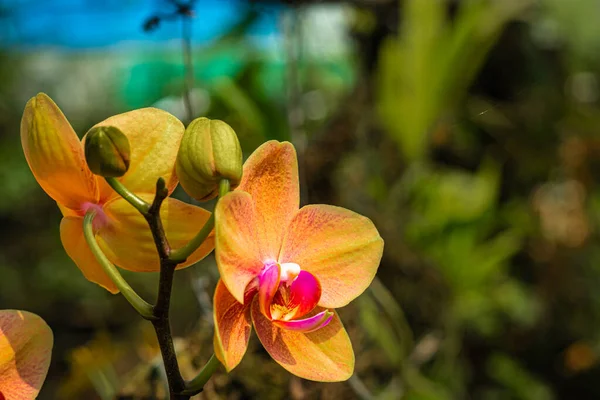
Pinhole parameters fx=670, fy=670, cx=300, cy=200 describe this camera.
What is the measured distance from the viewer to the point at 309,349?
0.98 ft

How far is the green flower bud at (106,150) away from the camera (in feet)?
0.80

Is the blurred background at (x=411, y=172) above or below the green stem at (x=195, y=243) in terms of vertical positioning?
below

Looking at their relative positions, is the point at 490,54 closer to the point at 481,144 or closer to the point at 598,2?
the point at 481,144

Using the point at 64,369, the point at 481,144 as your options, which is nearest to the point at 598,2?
the point at 481,144

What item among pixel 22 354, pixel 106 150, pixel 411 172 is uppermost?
pixel 106 150

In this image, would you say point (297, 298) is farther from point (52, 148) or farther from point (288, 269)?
point (52, 148)

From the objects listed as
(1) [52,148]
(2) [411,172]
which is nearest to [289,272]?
(1) [52,148]

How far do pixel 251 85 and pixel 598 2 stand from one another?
1521 millimetres

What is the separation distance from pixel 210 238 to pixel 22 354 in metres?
0.10

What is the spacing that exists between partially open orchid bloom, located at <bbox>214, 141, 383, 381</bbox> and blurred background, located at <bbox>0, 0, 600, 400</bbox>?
0.21 meters

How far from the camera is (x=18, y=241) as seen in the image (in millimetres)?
2639

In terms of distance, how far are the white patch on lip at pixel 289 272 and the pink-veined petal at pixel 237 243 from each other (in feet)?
0.04

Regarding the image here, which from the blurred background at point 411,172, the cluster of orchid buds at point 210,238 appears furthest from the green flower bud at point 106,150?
the blurred background at point 411,172

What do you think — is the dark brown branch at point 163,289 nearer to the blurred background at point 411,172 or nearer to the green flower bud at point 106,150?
the green flower bud at point 106,150
